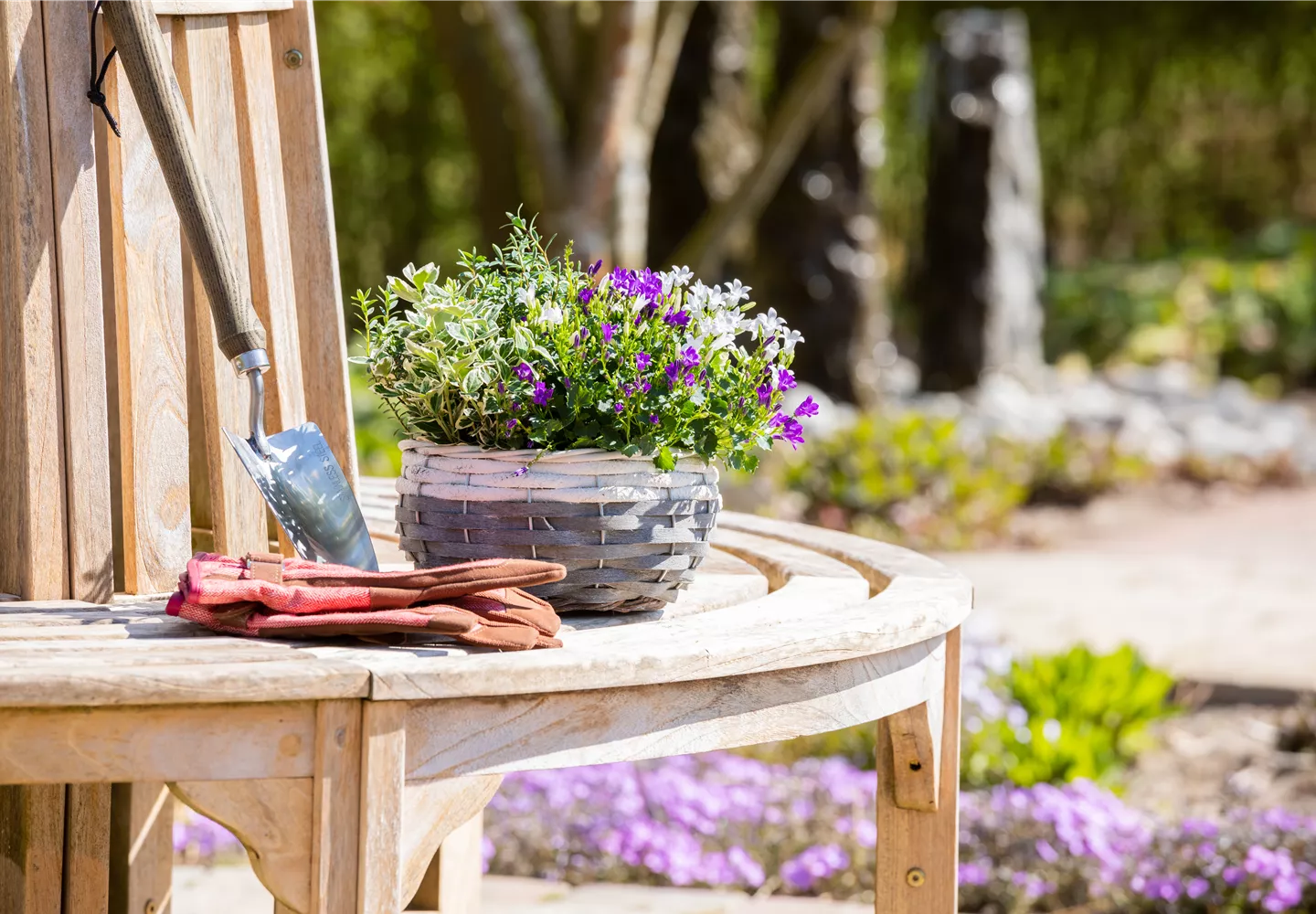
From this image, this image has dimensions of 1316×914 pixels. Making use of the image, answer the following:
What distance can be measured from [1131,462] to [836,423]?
1796 mm

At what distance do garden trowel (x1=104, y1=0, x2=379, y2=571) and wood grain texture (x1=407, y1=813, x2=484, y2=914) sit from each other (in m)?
0.67

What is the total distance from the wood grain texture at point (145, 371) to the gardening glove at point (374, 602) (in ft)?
0.75

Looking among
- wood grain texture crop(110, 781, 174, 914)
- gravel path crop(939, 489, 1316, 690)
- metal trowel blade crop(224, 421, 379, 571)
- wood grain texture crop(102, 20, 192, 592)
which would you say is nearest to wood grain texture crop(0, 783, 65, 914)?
wood grain texture crop(110, 781, 174, 914)

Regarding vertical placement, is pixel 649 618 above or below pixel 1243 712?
above

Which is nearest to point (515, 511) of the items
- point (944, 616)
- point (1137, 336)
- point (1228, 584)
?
A: point (944, 616)

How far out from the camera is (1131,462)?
8.69 m

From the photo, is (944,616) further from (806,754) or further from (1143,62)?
(1143,62)

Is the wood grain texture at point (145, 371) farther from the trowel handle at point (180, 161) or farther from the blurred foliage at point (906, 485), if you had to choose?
the blurred foliage at point (906, 485)

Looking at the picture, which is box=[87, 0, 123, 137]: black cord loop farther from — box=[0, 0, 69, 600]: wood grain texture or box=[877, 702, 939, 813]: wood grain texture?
box=[877, 702, 939, 813]: wood grain texture

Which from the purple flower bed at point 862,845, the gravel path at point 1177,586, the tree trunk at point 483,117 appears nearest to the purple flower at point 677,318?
the purple flower bed at point 862,845

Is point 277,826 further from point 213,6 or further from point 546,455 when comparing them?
point 213,6

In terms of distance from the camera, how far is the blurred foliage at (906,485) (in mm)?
7410

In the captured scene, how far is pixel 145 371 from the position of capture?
1.50 metres

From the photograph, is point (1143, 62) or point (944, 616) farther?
point (1143, 62)
